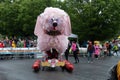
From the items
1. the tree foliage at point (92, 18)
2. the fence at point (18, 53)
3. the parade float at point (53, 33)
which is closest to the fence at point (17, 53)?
the fence at point (18, 53)

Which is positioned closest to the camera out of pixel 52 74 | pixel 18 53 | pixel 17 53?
pixel 52 74

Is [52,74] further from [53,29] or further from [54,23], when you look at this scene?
[54,23]

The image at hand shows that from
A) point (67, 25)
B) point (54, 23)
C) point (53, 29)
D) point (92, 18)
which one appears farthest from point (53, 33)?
point (92, 18)

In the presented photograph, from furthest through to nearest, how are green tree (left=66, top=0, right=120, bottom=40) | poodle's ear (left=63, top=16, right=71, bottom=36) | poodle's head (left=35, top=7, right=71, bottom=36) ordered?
green tree (left=66, top=0, right=120, bottom=40)
poodle's ear (left=63, top=16, right=71, bottom=36)
poodle's head (left=35, top=7, right=71, bottom=36)

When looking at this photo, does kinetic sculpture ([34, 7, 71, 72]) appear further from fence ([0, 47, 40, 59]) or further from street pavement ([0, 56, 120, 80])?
fence ([0, 47, 40, 59])

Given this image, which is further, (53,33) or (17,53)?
(17,53)

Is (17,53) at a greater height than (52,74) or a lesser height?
lesser

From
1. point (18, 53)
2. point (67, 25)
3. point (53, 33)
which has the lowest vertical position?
point (18, 53)

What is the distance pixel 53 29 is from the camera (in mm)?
17953

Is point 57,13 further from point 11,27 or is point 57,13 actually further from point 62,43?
point 11,27

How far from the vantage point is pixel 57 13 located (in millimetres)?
18156

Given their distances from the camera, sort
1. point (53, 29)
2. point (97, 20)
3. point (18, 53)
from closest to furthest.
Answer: point (53, 29)
point (18, 53)
point (97, 20)

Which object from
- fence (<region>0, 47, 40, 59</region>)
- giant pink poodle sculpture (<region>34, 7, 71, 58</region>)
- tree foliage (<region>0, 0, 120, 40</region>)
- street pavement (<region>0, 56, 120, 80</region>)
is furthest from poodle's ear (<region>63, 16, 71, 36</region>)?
tree foliage (<region>0, 0, 120, 40</region>)

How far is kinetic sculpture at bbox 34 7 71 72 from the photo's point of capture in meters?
17.9
